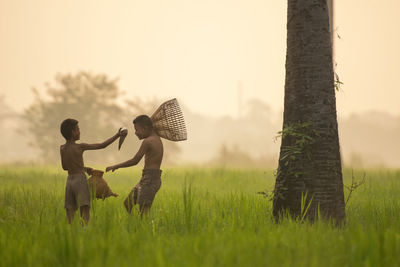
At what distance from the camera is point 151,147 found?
21.5 ft

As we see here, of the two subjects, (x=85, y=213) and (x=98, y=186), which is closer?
(x=85, y=213)

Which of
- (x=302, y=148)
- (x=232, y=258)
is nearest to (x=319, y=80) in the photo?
(x=302, y=148)

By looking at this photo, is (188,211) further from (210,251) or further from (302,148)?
(302,148)

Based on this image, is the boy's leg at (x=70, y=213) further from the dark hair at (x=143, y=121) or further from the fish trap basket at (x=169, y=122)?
the fish trap basket at (x=169, y=122)

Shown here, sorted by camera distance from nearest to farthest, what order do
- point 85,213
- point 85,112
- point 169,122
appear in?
1. point 85,213
2. point 169,122
3. point 85,112

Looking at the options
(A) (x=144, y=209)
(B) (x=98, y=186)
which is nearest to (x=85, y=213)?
(B) (x=98, y=186)

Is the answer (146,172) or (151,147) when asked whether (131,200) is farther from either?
(151,147)

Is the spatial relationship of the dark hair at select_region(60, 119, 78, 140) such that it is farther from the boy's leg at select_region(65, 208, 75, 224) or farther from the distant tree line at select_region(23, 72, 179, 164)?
the distant tree line at select_region(23, 72, 179, 164)

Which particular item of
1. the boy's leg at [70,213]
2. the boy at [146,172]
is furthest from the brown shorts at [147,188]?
the boy's leg at [70,213]

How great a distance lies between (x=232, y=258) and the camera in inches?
157

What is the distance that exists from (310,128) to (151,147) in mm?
2529

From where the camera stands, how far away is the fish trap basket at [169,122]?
6.99m

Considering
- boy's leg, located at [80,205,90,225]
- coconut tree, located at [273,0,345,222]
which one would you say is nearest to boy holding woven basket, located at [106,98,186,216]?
boy's leg, located at [80,205,90,225]

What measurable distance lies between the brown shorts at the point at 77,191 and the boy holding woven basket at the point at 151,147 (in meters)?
0.43
